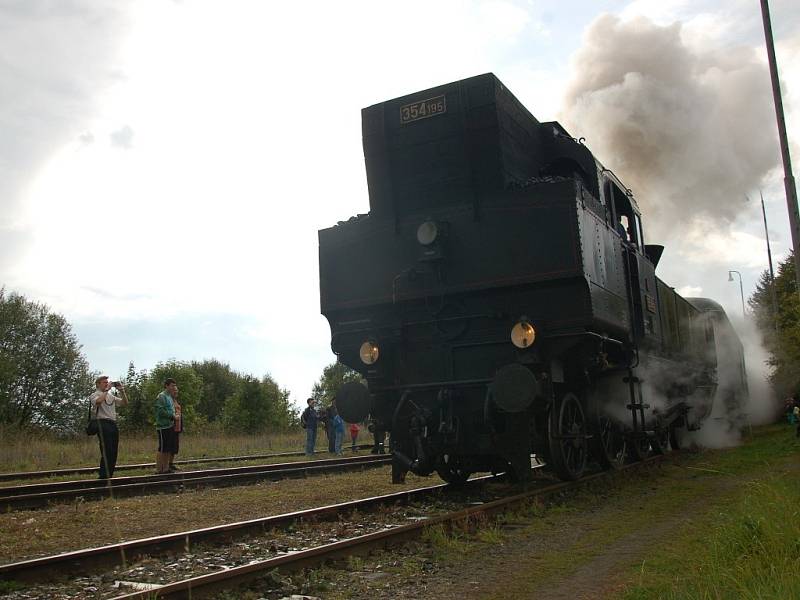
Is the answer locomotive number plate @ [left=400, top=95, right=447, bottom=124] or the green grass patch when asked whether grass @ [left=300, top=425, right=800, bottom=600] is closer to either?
the green grass patch

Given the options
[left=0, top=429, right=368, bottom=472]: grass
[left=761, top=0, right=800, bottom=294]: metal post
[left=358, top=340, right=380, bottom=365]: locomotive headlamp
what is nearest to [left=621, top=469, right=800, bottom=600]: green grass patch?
[left=358, top=340, right=380, bottom=365]: locomotive headlamp

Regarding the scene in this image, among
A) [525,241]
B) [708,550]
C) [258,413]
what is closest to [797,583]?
[708,550]

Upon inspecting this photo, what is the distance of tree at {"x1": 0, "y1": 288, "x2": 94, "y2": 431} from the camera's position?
42656 mm

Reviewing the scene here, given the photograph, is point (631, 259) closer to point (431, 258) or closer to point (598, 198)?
point (598, 198)

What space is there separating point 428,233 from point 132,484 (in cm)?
523

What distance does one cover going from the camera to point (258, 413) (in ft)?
188

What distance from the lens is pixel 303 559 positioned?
4578 millimetres

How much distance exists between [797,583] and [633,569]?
1.45 metres

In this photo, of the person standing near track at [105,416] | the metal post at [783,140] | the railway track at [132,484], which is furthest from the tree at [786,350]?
the person standing near track at [105,416]

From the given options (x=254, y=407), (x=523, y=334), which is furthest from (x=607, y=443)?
(x=254, y=407)

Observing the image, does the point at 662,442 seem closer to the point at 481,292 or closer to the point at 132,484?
the point at 481,292

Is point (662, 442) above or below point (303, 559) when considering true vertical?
above

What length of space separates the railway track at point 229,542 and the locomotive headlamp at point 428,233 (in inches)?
109

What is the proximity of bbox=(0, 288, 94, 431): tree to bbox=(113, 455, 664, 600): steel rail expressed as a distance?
136 ft
